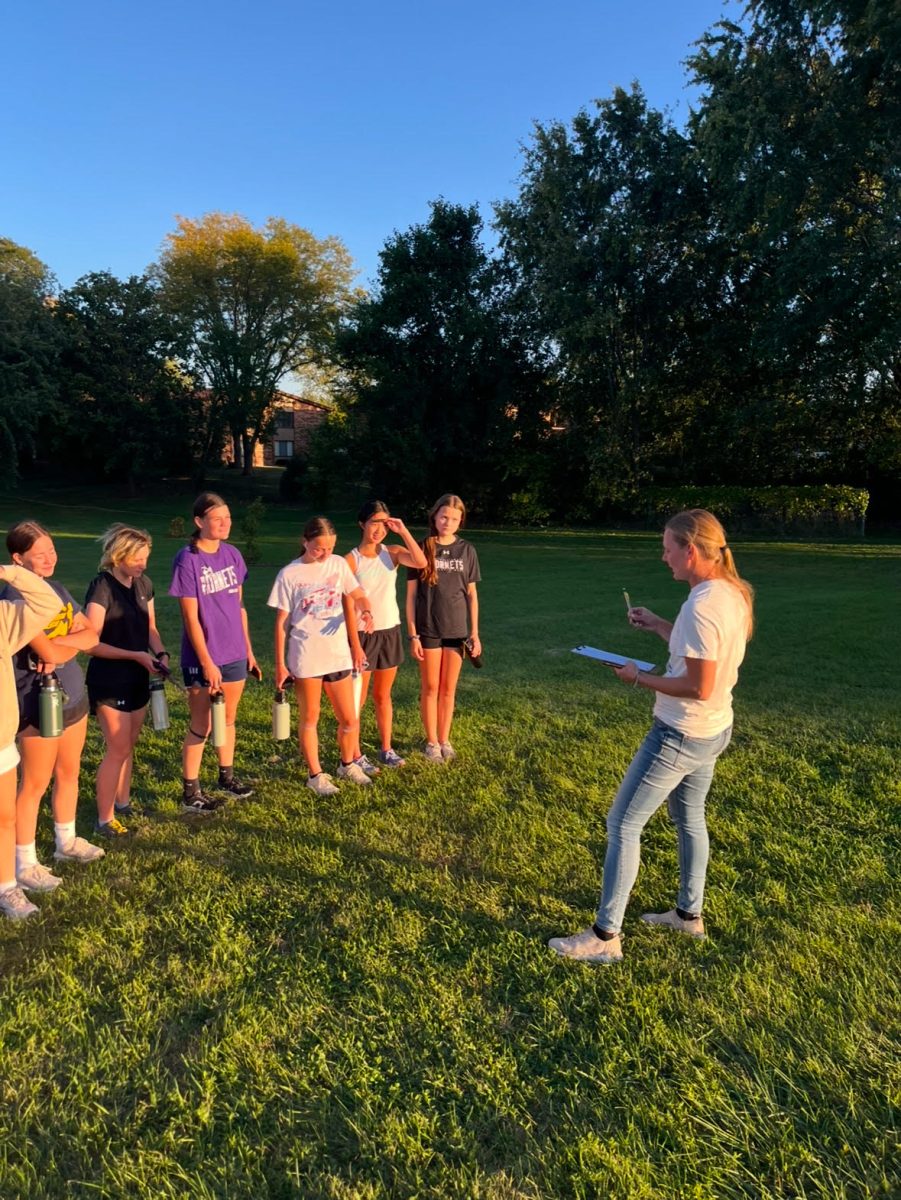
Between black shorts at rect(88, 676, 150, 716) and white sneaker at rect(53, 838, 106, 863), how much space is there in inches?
29.9

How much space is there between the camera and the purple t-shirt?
15.1ft

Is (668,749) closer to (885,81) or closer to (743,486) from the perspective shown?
(885,81)

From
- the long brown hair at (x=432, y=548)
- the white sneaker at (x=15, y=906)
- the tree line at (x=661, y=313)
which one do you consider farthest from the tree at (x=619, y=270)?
the white sneaker at (x=15, y=906)

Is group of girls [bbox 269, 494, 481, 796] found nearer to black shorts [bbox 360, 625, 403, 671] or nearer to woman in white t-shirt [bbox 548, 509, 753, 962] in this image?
black shorts [bbox 360, 625, 403, 671]

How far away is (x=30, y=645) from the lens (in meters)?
3.60

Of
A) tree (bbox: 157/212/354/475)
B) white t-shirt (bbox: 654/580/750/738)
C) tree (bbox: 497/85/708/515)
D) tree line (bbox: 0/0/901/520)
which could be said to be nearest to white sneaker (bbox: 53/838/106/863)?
white t-shirt (bbox: 654/580/750/738)

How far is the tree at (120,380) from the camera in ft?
141

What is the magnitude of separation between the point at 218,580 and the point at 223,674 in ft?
2.09

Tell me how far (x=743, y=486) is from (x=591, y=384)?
736cm

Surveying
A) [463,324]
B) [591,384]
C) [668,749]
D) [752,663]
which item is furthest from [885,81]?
[668,749]

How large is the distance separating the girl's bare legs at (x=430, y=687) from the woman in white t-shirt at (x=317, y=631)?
2.17ft

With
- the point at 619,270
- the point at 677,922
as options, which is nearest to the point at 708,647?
the point at 677,922

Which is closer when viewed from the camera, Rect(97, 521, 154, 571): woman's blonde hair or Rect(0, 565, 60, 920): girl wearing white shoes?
Rect(0, 565, 60, 920): girl wearing white shoes

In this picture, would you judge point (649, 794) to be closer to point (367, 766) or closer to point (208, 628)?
point (367, 766)
